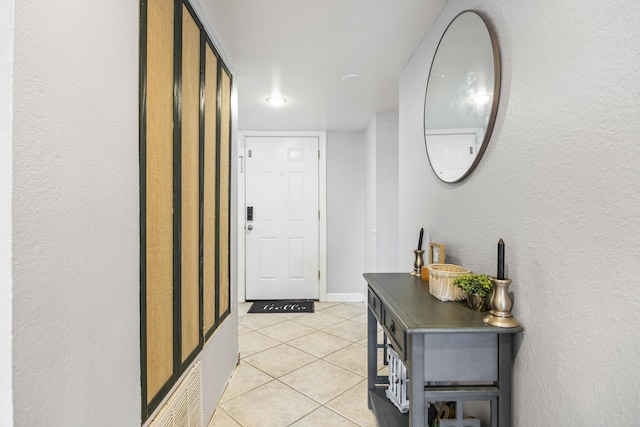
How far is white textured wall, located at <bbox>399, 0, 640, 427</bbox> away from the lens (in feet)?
2.45

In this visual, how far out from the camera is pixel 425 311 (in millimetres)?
1238

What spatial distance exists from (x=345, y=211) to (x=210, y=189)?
2663 mm

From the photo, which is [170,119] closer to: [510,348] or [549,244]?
[549,244]

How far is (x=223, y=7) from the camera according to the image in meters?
1.71

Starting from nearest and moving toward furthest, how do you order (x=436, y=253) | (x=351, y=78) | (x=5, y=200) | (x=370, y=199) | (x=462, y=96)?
(x=5, y=200) < (x=462, y=96) < (x=436, y=253) < (x=351, y=78) < (x=370, y=199)

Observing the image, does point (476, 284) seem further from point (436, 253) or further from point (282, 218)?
point (282, 218)

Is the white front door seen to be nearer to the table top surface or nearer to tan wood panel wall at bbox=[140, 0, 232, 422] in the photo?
tan wood panel wall at bbox=[140, 0, 232, 422]

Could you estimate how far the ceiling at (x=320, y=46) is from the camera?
1711 mm

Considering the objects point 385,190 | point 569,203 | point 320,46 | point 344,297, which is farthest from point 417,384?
point 344,297

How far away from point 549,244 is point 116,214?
1.26 m

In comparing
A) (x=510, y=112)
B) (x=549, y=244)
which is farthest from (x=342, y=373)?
(x=510, y=112)

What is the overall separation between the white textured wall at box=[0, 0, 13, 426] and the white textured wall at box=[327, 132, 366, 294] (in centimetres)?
380

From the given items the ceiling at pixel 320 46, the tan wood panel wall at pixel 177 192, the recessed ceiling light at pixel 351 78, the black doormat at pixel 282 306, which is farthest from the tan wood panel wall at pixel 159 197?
the black doormat at pixel 282 306

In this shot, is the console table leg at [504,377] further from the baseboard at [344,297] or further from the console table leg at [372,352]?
the baseboard at [344,297]
